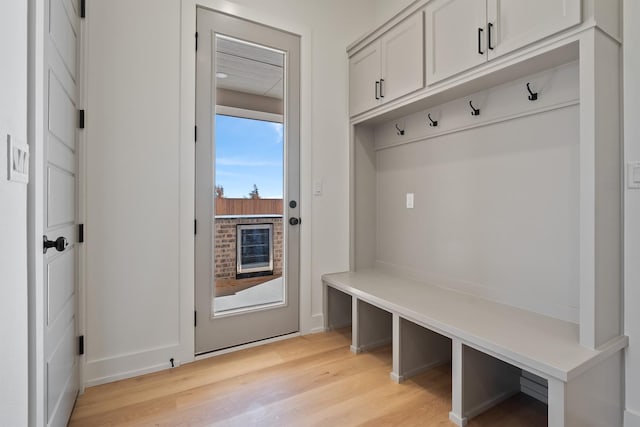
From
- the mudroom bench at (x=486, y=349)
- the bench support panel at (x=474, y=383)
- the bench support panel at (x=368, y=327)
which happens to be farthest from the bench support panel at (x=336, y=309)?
the bench support panel at (x=474, y=383)

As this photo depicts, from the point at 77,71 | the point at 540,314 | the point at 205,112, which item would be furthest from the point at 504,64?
the point at 77,71

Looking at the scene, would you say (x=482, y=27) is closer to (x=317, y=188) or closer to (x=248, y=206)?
(x=317, y=188)

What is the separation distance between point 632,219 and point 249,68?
8.28ft

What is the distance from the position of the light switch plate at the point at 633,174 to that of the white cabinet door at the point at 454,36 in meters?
0.88

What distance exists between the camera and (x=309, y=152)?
9.12 feet

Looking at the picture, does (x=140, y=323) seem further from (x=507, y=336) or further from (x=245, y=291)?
(x=507, y=336)

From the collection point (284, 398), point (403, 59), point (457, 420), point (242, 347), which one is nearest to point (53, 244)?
point (284, 398)

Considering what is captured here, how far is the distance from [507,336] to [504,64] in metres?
1.40

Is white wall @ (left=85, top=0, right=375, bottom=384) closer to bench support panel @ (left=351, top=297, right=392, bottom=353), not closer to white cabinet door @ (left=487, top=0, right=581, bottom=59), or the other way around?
bench support panel @ (left=351, top=297, right=392, bottom=353)

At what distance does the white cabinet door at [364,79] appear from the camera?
2.66m

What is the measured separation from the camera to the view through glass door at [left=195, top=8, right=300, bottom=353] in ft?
7.75

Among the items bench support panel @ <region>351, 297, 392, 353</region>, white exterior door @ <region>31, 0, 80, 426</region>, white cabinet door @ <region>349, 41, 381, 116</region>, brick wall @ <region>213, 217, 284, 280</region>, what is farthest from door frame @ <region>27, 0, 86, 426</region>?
white cabinet door @ <region>349, 41, 381, 116</region>
